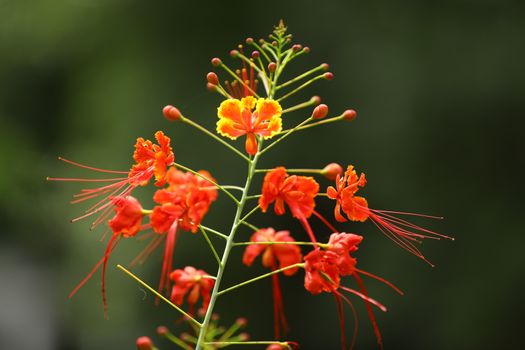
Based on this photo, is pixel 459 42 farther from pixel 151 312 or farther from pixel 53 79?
pixel 53 79

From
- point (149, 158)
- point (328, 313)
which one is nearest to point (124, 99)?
point (328, 313)

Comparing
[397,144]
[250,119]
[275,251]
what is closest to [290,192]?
[250,119]

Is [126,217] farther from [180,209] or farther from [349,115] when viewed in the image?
[349,115]

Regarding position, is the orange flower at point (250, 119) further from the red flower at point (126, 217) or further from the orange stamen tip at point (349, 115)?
the red flower at point (126, 217)

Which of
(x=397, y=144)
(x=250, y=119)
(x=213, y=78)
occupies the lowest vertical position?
(x=397, y=144)

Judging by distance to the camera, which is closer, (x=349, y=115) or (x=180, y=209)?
(x=180, y=209)

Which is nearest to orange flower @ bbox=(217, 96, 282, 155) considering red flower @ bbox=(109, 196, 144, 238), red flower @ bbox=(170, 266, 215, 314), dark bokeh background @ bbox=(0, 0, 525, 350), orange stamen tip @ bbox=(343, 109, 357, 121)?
orange stamen tip @ bbox=(343, 109, 357, 121)
